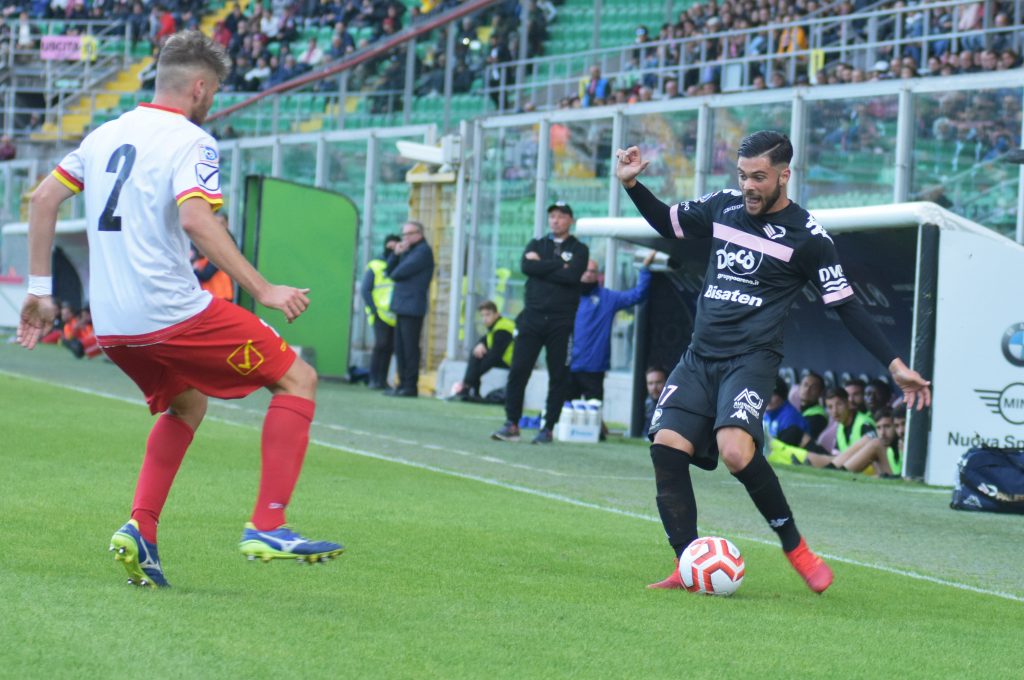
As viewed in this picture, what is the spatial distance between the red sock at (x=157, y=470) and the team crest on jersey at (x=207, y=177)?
917 millimetres

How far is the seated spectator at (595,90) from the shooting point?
21.1 m

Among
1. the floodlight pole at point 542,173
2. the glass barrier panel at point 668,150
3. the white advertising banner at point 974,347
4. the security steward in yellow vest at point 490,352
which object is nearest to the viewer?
the white advertising banner at point 974,347

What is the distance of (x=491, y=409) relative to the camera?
744 inches

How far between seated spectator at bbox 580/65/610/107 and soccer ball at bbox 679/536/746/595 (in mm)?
15412

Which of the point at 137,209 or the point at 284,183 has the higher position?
the point at 284,183

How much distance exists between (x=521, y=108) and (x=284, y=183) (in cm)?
359

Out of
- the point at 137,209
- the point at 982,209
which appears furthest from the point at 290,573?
the point at 982,209

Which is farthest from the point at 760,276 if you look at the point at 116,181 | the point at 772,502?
the point at 116,181

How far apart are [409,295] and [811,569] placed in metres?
14.2

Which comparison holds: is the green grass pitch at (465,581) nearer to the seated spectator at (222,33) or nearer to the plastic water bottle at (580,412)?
the plastic water bottle at (580,412)

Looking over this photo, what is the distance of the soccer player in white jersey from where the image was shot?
520 cm

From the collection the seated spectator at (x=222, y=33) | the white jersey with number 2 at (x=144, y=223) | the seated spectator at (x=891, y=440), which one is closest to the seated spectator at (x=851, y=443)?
the seated spectator at (x=891, y=440)

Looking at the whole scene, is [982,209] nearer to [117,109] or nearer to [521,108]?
[521,108]

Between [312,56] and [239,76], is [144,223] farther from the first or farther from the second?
[239,76]
